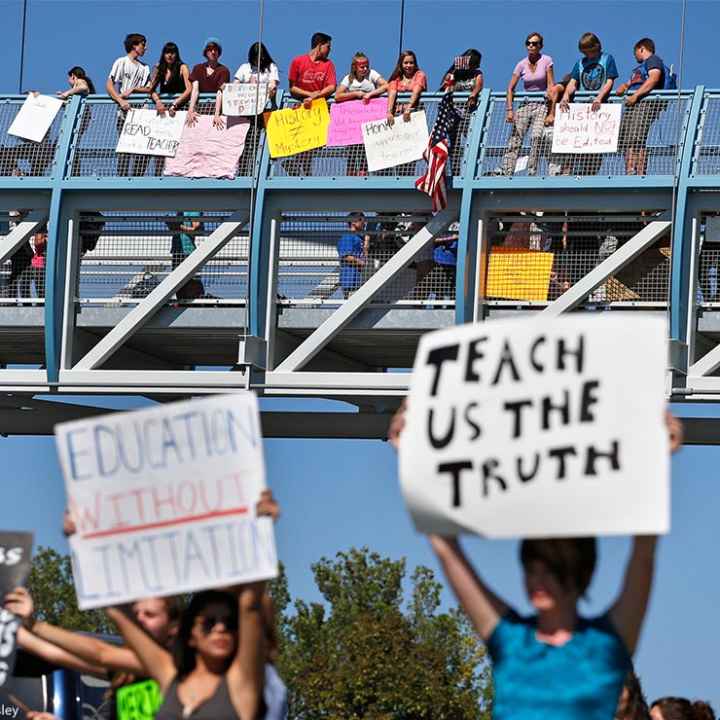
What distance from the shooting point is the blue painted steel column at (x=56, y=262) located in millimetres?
24719

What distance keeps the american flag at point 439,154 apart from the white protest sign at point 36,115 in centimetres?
389

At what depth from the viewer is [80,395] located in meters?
25.2

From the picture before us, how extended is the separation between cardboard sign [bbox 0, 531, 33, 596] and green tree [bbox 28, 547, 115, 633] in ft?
303

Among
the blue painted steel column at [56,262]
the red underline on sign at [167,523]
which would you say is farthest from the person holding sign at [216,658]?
the blue painted steel column at [56,262]

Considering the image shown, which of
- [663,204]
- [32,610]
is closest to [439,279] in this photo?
[663,204]

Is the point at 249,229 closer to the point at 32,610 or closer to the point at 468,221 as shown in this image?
the point at 468,221

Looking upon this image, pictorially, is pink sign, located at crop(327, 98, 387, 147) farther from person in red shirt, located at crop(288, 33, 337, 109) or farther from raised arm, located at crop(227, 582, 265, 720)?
raised arm, located at crop(227, 582, 265, 720)

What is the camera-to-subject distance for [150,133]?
78.5ft

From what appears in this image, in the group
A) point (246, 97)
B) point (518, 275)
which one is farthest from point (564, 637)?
point (518, 275)

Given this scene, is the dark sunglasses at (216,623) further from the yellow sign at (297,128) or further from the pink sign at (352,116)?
the yellow sign at (297,128)

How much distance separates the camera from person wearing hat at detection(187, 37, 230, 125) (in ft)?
77.0

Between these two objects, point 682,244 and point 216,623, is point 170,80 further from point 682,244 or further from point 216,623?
point 216,623

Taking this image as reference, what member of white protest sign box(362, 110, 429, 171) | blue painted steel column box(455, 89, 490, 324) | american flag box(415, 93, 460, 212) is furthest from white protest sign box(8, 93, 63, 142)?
blue painted steel column box(455, 89, 490, 324)

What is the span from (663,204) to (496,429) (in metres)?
16.2
